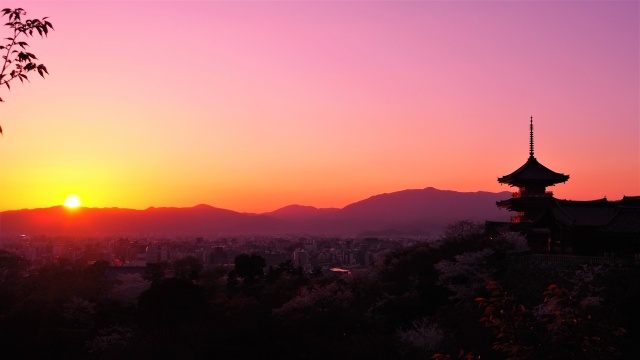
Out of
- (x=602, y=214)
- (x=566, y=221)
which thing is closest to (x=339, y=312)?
(x=566, y=221)

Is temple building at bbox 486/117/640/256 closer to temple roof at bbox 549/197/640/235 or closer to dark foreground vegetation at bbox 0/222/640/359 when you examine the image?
temple roof at bbox 549/197/640/235

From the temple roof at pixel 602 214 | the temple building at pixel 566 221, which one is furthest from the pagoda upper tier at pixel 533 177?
the temple roof at pixel 602 214

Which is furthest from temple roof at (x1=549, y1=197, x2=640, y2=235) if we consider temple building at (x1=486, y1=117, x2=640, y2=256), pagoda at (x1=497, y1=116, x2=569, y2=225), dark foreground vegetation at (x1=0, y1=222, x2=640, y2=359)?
pagoda at (x1=497, y1=116, x2=569, y2=225)

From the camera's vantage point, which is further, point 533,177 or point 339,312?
point 533,177

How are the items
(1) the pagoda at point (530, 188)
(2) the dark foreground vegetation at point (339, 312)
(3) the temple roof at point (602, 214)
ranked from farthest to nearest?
(1) the pagoda at point (530, 188), (3) the temple roof at point (602, 214), (2) the dark foreground vegetation at point (339, 312)

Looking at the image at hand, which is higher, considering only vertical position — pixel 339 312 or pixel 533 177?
pixel 533 177

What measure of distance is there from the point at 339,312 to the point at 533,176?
18474 mm

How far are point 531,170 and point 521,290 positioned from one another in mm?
15066

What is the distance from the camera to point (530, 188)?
44.9 metres

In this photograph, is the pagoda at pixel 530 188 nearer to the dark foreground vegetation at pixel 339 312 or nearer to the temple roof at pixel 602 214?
the dark foreground vegetation at pixel 339 312

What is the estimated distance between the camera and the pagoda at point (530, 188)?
44.0 m

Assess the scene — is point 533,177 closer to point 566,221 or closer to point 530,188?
point 530,188

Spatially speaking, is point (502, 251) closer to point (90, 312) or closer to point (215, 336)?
point (215, 336)

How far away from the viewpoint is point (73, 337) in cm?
3541
